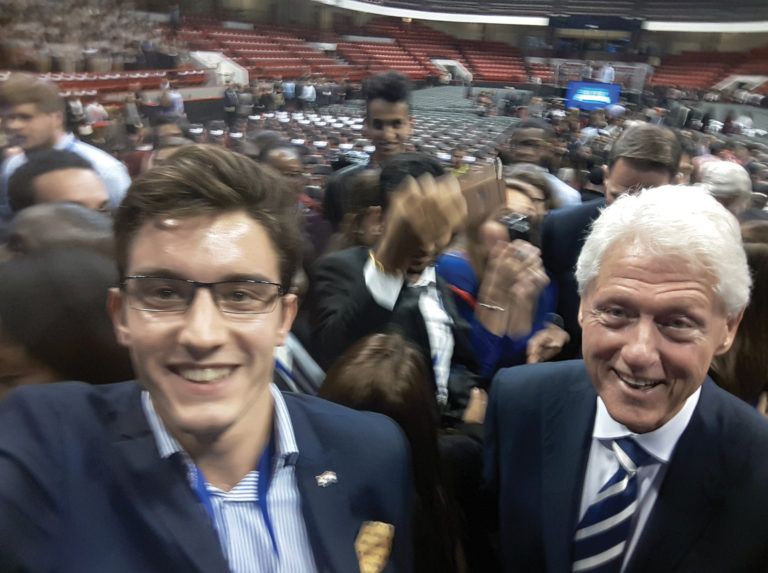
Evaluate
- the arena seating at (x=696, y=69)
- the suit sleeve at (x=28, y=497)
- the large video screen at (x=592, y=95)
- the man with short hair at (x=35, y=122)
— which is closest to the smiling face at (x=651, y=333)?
the suit sleeve at (x=28, y=497)

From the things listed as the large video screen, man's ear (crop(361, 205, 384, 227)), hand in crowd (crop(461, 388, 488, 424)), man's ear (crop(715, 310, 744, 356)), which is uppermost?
man's ear (crop(715, 310, 744, 356))

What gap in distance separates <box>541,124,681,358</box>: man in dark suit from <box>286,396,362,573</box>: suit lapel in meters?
1.37

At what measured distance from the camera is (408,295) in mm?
1609

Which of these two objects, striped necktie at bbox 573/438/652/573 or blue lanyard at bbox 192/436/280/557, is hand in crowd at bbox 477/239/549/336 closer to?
striped necktie at bbox 573/438/652/573

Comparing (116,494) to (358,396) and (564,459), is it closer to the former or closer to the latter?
(358,396)

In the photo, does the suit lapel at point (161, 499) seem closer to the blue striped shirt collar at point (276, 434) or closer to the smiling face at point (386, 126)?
the blue striped shirt collar at point (276, 434)

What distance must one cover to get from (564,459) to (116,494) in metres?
0.83

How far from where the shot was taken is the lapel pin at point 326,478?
0.95 metres

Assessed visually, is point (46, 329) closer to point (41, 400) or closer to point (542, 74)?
point (41, 400)

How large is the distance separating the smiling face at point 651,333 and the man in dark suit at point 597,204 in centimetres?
107

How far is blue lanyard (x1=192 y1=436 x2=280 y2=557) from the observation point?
894mm

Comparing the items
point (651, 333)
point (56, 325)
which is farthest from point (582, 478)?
point (56, 325)

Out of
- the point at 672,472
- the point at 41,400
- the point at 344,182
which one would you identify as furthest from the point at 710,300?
the point at 344,182

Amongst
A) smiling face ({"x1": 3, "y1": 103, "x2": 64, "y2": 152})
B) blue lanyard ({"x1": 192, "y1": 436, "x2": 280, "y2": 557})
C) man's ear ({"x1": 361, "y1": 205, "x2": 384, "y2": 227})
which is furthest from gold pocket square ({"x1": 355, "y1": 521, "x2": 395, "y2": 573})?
smiling face ({"x1": 3, "y1": 103, "x2": 64, "y2": 152})
